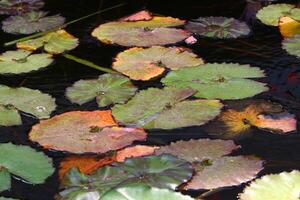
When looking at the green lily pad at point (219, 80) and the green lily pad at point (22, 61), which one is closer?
the green lily pad at point (219, 80)

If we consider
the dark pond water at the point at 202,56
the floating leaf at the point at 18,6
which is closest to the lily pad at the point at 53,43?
the dark pond water at the point at 202,56

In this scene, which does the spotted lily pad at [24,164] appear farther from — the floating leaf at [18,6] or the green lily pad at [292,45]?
the floating leaf at [18,6]

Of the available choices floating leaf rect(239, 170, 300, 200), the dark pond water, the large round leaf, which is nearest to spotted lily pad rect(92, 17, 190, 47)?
the dark pond water

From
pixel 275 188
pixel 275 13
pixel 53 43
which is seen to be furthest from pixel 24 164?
pixel 275 13

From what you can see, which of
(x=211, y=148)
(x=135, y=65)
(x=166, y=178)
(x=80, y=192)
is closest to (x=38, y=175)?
(x=80, y=192)

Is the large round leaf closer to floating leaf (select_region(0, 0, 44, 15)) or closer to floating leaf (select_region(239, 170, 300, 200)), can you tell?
floating leaf (select_region(239, 170, 300, 200))

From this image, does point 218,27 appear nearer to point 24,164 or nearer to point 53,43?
point 53,43
